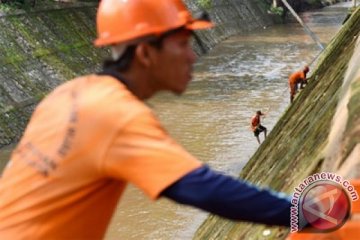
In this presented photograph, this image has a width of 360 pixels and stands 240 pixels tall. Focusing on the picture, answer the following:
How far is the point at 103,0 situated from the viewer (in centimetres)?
190

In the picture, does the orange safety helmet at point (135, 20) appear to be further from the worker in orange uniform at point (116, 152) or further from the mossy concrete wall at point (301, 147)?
the mossy concrete wall at point (301, 147)

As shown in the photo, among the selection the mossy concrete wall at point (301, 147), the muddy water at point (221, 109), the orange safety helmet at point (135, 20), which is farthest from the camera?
the muddy water at point (221, 109)

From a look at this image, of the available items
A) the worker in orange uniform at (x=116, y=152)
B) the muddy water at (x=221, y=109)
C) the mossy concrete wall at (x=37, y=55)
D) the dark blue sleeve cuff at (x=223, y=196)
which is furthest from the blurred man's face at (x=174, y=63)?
the mossy concrete wall at (x=37, y=55)

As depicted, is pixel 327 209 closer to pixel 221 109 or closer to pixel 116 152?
pixel 116 152

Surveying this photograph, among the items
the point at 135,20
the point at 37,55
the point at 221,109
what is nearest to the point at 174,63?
the point at 135,20

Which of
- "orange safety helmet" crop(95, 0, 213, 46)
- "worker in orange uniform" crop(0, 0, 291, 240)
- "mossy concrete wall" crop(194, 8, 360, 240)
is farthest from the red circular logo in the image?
"mossy concrete wall" crop(194, 8, 360, 240)

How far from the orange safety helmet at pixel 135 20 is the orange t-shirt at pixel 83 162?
0.12 metres

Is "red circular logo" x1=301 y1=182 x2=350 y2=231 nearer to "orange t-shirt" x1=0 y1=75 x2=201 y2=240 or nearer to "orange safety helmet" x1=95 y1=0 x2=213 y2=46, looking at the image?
"orange t-shirt" x1=0 y1=75 x2=201 y2=240

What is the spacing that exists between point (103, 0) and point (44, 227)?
2.16 ft

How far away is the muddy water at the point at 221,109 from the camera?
10.8 m

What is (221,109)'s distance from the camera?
18750 millimetres

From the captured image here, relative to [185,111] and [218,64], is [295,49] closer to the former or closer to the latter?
[218,64]

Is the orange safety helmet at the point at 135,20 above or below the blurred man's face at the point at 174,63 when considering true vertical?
above

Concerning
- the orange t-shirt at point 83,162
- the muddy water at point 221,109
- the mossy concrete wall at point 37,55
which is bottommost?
the muddy water at point 221,109
